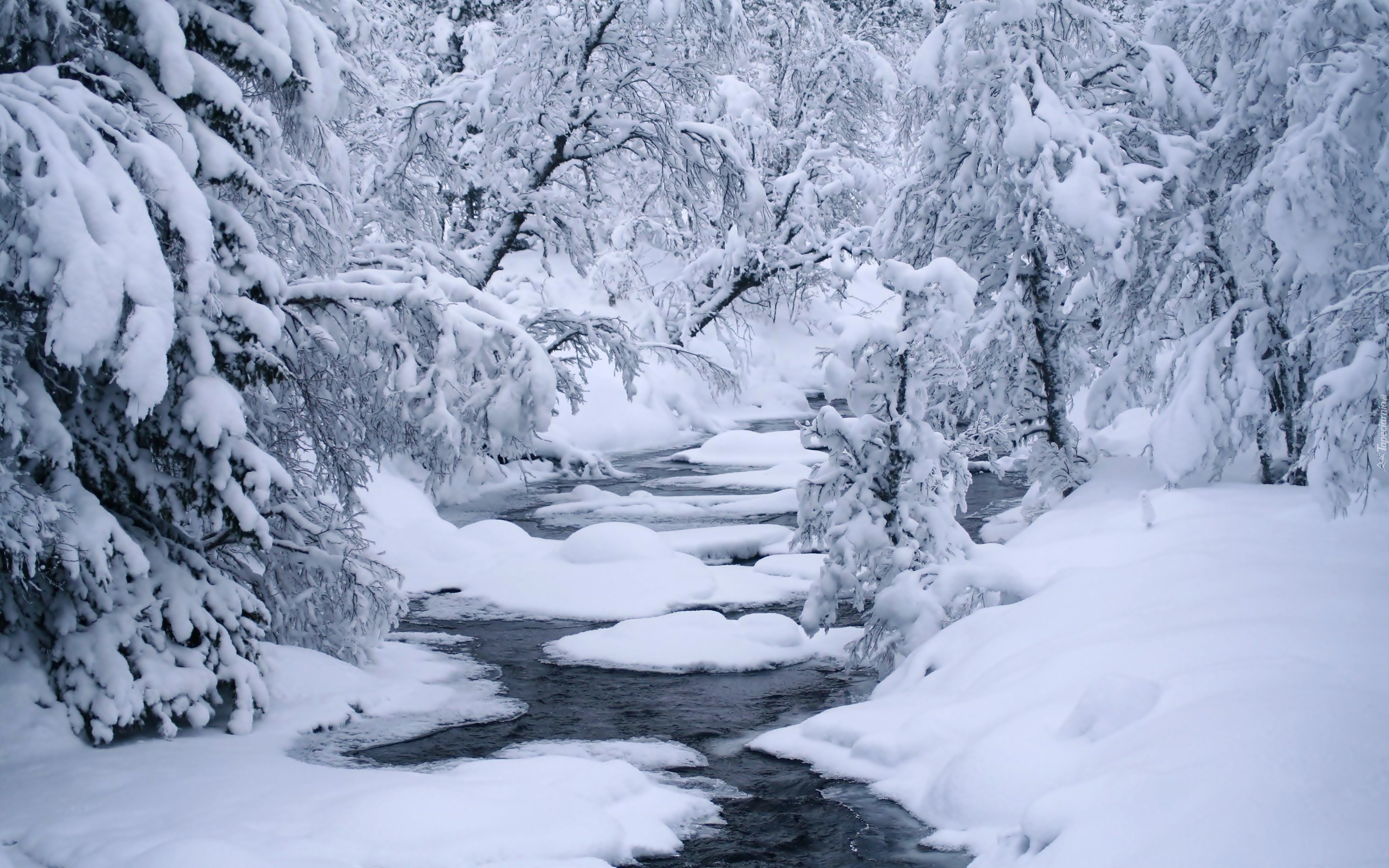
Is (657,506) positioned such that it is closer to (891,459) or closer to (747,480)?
(747,480)

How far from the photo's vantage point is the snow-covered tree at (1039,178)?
1125 centimetres

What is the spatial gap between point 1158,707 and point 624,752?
10.9 feet

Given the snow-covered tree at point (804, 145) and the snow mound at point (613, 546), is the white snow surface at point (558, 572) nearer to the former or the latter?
the snow mound at point (613, 546)

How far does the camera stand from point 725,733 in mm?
7414

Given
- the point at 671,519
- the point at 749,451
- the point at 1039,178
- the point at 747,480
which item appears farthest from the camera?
the point at 749,451

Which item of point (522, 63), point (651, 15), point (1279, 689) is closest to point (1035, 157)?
point (651, 15)

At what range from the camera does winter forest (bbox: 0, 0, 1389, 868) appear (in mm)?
4699

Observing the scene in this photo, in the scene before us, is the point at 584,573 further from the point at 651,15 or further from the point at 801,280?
the point at 801,280

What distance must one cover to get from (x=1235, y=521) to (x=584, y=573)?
262 inches

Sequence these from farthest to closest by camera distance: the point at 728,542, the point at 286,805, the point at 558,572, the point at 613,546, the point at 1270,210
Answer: the point at 728,542
the point at 613,546
the point at 558,572
the point at 1270,210
the point at 286,805

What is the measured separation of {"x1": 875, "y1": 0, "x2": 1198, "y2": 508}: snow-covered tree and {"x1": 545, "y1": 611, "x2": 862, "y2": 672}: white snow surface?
4.36 m

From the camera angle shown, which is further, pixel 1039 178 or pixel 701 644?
pixel 1039 178

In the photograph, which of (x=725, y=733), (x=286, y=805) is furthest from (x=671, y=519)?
(x=286, y=805)

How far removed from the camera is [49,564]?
216 inches
